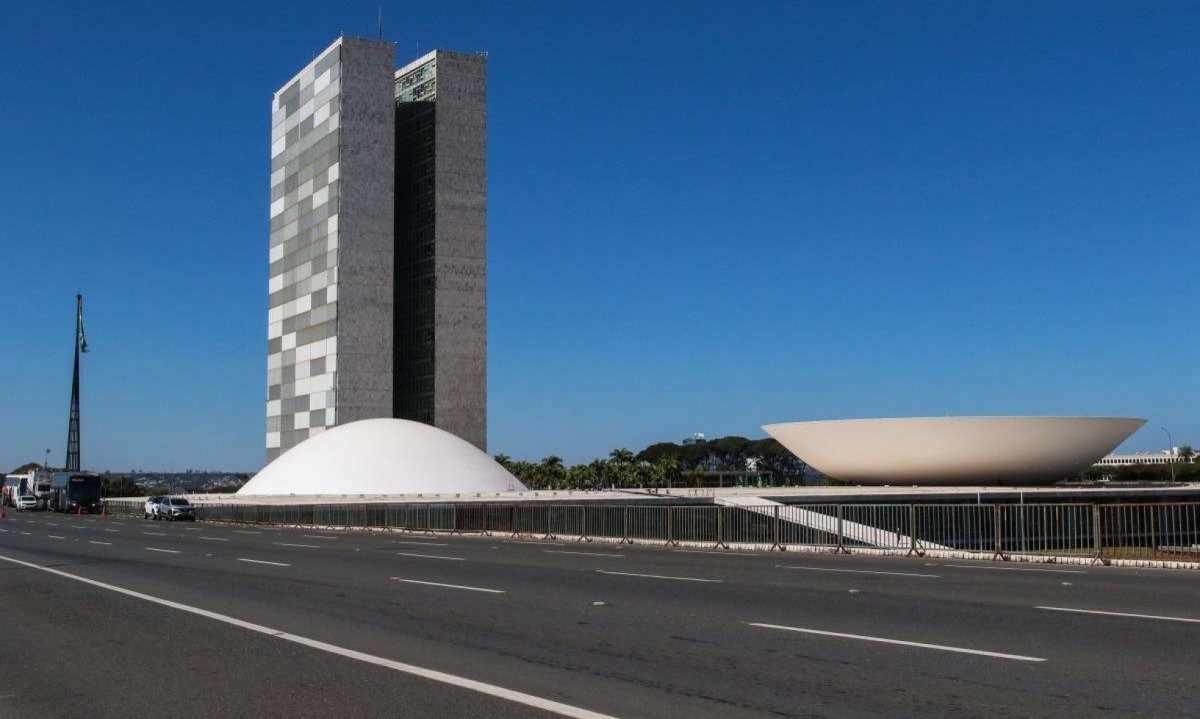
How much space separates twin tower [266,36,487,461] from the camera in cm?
12319

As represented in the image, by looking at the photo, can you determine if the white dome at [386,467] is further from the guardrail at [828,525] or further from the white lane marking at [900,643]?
the white lane marking at [900,643]

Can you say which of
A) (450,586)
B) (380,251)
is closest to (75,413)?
(380,251)

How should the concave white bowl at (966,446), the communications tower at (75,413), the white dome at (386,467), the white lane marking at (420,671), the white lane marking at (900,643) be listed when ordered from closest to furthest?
the white lane marking at (420,671)
the white lane marking at (900,643)
the concave white bowl at (966,446)
the white dome at (386,467)
the communications tower at (75,413)

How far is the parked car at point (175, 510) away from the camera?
58406mm

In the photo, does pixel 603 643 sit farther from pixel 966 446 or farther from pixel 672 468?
pixel 672 468

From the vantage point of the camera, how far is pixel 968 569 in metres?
20.4

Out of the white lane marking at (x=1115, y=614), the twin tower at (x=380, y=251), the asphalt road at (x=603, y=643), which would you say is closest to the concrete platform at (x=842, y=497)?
the asphalt road at (x=603, y=643)

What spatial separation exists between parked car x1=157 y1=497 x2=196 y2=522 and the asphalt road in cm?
Answer: 4093

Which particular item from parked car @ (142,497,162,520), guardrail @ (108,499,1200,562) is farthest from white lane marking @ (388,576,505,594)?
parked car @ (142,497,162,520)

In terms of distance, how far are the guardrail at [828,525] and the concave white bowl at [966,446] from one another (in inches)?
965

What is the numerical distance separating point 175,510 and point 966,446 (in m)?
51.1

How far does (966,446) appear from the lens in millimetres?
71812

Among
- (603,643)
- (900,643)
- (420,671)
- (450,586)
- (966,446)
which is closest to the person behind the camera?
(420,671)

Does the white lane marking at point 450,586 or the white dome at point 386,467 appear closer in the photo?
the white lane marking at point 450,586
